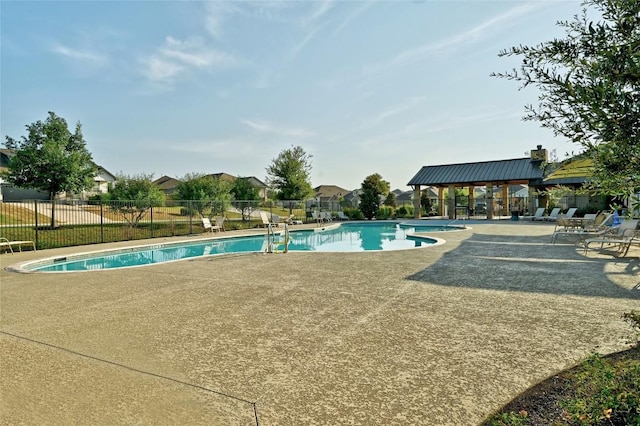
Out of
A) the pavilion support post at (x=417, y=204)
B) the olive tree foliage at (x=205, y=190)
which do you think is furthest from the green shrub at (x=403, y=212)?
the olive tree foliage at (x=205, y=190)

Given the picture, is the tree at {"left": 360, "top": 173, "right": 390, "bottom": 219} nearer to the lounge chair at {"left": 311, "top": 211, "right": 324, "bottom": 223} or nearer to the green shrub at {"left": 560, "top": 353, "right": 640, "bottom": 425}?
the lounge chair at {"left": 311, "top": 211, "right": 324, "bottom": 223}

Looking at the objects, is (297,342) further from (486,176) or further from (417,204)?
(417,204)

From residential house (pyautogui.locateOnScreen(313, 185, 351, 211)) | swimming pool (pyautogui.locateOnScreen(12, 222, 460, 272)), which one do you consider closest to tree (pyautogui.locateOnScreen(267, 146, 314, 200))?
swimming pool (pyautogui.locateOnScreen(12, 222, 460, 272))

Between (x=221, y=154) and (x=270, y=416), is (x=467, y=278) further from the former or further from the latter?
(x=221, y=154)

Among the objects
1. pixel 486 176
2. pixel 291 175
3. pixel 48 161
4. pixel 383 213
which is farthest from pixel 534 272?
pixel 291 175

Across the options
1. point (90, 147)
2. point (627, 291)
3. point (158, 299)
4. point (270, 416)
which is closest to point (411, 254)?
point (627, 291)

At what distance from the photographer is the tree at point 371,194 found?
28.9m

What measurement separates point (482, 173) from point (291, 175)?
50.9 ft

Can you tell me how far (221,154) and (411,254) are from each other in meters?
24.1

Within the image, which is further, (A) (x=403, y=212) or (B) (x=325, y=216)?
A: (A) (x=403, y=212)

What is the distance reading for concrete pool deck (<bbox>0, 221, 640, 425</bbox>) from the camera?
8.20ft

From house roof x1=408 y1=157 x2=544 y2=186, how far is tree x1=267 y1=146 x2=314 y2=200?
932 centimetres

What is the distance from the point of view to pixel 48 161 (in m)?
18.4

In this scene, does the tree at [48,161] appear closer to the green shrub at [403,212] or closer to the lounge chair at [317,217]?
the lounge chair at [317,217]
